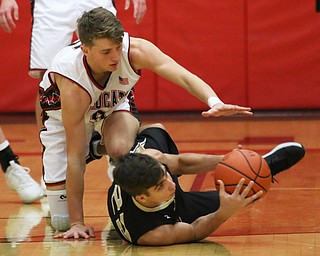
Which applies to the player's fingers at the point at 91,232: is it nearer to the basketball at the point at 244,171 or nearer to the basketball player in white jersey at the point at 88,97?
the basketball player in white jersey at the point at 88,97

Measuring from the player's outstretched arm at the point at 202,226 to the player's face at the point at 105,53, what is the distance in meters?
0.80

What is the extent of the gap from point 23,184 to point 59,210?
29.3 inches

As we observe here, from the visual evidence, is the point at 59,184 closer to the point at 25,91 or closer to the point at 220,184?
the point at 220,184

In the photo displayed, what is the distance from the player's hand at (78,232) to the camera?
445 centimetres

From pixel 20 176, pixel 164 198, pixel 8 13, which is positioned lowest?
pixel 20 176

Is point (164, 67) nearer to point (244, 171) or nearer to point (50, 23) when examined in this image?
point (244, 171)

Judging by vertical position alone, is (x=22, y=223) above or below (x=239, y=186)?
A: below

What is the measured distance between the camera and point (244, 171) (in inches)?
162

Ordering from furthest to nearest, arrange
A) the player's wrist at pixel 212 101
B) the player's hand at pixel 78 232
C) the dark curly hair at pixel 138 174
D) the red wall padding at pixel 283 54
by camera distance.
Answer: the red wall padding at pixel 283 54
the player's hand at pixel 78 232
the player's wrist at pixel 212 101
the dark curly hair at pixel 138 174

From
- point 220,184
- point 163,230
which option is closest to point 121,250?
point 163,230

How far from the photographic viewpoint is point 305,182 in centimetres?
559

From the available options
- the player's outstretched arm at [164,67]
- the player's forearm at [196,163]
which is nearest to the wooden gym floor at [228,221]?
the player's forearm at [196,163]

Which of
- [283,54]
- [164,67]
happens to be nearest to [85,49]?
[164,67]

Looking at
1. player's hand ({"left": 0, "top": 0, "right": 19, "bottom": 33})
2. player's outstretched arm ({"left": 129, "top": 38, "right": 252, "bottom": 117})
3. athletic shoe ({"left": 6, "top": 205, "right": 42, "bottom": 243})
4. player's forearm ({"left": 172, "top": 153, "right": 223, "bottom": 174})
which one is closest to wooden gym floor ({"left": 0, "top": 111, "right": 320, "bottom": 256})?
athletic shoe ({"left": 6, "top": 205, "right": 42, "bottom": 243})
